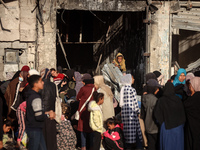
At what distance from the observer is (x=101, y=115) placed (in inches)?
258

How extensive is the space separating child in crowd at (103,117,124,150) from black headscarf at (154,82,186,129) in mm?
1138

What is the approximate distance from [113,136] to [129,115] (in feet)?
1.97

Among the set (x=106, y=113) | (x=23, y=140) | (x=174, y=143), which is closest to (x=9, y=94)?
(x=23, y=140)

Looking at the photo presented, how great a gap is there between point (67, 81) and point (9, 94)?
2287 mm

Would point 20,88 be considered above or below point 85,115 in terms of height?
above

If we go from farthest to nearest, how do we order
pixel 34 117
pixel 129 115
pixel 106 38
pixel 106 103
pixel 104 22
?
pixel 106 38
pixel 104 22
pixel 106 103
pixel 129 115
pixel 34 117

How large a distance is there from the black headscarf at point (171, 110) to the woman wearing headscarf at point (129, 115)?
718 millimetres

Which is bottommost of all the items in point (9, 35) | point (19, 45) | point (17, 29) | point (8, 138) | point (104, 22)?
point (8, 138)

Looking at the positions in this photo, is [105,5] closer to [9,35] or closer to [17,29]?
[17,29]

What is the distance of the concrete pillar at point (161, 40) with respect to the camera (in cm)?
1078

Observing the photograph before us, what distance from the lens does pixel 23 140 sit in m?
6.04

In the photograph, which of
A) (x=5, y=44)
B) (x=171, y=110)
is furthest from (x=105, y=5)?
(x=171, y=110)

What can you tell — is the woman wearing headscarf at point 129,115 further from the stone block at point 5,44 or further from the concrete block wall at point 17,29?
the stone block at point 5,44

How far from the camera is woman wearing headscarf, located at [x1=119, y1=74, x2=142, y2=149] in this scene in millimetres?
6758
